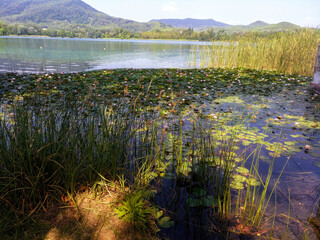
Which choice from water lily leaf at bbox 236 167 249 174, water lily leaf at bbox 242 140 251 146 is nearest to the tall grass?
water lily leaf at bbox 242 140 251 146

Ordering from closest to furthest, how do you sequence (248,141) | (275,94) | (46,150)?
(46,150) → (248,141) → (275,94)

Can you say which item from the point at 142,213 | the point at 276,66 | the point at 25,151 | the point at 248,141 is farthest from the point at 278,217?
the point at 276,66

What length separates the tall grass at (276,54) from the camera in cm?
796

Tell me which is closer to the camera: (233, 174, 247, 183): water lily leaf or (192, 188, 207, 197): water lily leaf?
(192, 188, 207, 197): water lily leaf

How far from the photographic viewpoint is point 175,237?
4.94ft

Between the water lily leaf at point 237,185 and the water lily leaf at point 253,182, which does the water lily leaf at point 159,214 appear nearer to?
the water lily leaf at point 237,185

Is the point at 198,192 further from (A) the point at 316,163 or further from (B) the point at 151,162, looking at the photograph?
(A) the point at 316,163

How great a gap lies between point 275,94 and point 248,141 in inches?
137

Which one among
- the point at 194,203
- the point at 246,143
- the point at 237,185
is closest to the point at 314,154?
the point at 246,143

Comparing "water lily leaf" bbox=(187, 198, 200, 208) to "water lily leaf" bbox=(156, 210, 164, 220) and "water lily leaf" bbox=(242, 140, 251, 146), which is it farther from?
"water lily leaf" bbox=(242, 140, 251, 146)

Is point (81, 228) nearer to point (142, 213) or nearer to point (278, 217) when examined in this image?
point (142, 213)

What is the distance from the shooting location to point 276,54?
28.8 ft

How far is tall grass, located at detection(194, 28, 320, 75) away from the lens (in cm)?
796

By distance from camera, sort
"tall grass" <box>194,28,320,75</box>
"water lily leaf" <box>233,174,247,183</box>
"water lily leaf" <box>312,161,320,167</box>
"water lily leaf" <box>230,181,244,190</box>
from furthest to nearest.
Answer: "tall grass" <box>194,28,320,75</box>
"water lily leaf" <box>312,161,320,167</box>
"water lily leaf" <box>233,174,247,183</box>
"water lily leaf" <box>230,181,244,190</box>
